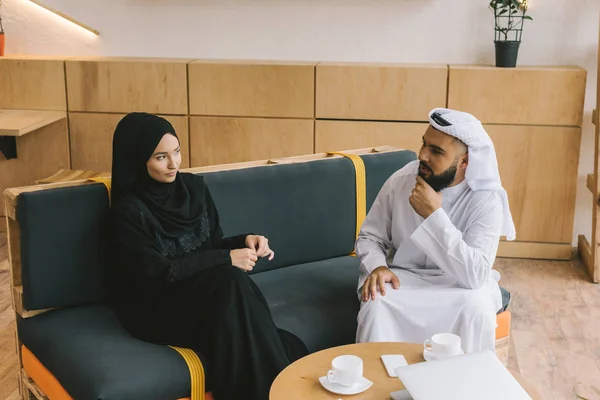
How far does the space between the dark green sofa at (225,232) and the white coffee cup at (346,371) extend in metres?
0.61

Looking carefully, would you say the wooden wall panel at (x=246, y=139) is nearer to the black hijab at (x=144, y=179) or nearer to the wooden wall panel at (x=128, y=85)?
the wooden wall panel at (x=128, y=85)

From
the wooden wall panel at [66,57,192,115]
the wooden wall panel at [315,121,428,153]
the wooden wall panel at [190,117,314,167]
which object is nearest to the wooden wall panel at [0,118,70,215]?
the wooden wall panel at [66,57,192,115]

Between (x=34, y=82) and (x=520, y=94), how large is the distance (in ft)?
10.9

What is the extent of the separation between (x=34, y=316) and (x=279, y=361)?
39.3 inches

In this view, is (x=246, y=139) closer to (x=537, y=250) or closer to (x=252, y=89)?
(x=252, y=89)

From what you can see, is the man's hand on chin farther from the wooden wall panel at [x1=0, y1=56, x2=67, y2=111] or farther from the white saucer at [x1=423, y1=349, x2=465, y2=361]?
the wooden wall panel at [x1=0, y1=56, x2=67, y2=111]

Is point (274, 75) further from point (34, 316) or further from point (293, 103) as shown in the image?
point (34, 316)

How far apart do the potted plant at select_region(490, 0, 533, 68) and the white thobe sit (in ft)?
7.46

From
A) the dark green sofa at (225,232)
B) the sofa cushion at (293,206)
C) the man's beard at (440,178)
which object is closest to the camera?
the dark green sofa at (225,232)

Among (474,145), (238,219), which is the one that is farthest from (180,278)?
(474,145)

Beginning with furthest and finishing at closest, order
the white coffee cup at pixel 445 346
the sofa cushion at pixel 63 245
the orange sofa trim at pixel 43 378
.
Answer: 1. the sofa cushion at pixel 63 245
2. the orange sofa trim at pixel 43 378
3. the white coffee cup at pixel 445 346

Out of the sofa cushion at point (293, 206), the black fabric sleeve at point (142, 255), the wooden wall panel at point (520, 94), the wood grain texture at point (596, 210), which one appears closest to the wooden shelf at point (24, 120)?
the sofa cushion at point (293, 206)

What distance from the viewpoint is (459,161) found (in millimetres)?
2951

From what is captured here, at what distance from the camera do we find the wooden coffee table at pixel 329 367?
2.16 metres
